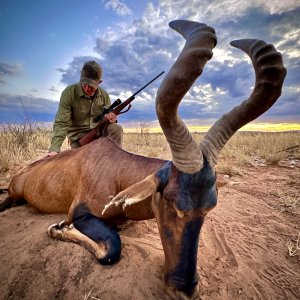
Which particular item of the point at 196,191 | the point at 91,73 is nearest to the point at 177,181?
the point at 196,191

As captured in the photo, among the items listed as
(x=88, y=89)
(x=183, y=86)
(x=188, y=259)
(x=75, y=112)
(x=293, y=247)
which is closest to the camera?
(x=183, y=86)

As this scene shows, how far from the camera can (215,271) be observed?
96.2 inches

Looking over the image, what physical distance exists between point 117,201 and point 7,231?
1.98 meters

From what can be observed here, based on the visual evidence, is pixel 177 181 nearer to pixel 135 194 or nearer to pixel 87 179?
pixel 135 194

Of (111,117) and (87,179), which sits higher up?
(111,117)

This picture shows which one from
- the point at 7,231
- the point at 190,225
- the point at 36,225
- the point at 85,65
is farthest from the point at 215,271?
the point at 85,65

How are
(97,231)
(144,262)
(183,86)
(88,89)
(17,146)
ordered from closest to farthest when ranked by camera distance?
(183,86) → (144,262) → (97,231) → (88,89) → (17,146)

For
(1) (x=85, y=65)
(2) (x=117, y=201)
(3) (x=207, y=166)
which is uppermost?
(1) (x=85, y=65)

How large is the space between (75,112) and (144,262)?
3.83m

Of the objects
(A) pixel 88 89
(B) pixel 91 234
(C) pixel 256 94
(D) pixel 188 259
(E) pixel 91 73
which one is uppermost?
(E) pixel 91 73

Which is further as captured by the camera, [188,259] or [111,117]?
[111,117]

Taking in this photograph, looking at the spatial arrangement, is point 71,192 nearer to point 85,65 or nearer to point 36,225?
point 36,225

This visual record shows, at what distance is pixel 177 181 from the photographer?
2.00 m

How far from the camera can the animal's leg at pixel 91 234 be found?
7.72ft
